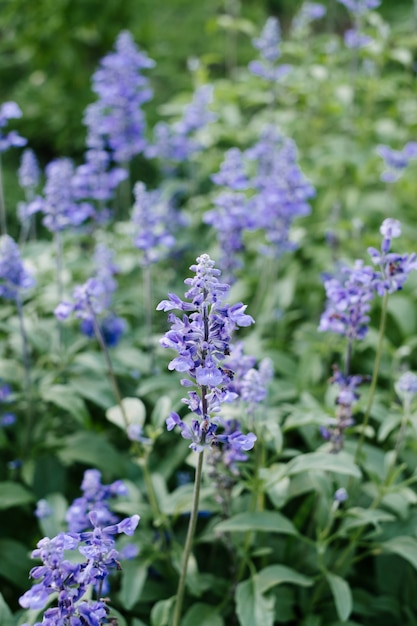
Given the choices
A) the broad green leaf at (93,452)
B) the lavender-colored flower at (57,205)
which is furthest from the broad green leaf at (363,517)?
the lavender-colored flower at (57,205)

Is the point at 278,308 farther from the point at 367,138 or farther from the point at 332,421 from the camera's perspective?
the point at 367,138

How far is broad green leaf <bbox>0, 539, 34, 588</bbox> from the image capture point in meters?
3.60

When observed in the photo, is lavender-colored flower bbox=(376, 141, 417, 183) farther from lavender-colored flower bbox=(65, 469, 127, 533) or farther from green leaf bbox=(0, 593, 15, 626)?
green leaf bbox=(0, 593, 15, 626)

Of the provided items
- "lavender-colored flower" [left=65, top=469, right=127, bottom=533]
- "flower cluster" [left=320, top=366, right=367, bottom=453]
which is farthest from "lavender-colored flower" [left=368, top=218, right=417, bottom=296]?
"lavender-colored flower" [left=65, top=469, right=127, bottom=533]

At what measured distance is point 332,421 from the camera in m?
3.26

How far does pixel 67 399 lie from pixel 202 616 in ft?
4.36

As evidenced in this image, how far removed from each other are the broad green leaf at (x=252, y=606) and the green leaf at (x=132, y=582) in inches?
17.2

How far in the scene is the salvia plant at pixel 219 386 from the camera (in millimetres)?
2971

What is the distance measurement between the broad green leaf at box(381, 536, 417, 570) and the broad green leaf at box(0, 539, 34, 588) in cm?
177

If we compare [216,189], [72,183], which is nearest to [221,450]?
[72,183]

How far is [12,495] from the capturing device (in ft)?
12.2

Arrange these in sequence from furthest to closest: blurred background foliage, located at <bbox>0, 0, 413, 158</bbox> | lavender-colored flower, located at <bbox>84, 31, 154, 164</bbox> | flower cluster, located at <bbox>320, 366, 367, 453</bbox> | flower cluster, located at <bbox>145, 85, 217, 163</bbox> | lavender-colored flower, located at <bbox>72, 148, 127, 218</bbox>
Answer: blurred background foliage, located at <bbox>0, 0, 413, 158</bbox>, flower cluster, located at <bbox>145, 85, 217, 163</bbox>, lavender-colored flower, located at <bbox>84, 31, 154, 164</bbox>, lavender-colored flower, located at <bbox>72, 148, 127, 218</bbox>, flower cluster, located at <bbox>320, 366, 367, 453</bbox>

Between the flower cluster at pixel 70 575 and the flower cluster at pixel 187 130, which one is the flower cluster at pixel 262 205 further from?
the flower cluster at pixel 70 575

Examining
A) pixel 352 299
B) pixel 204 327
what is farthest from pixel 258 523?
pixel 204 327
